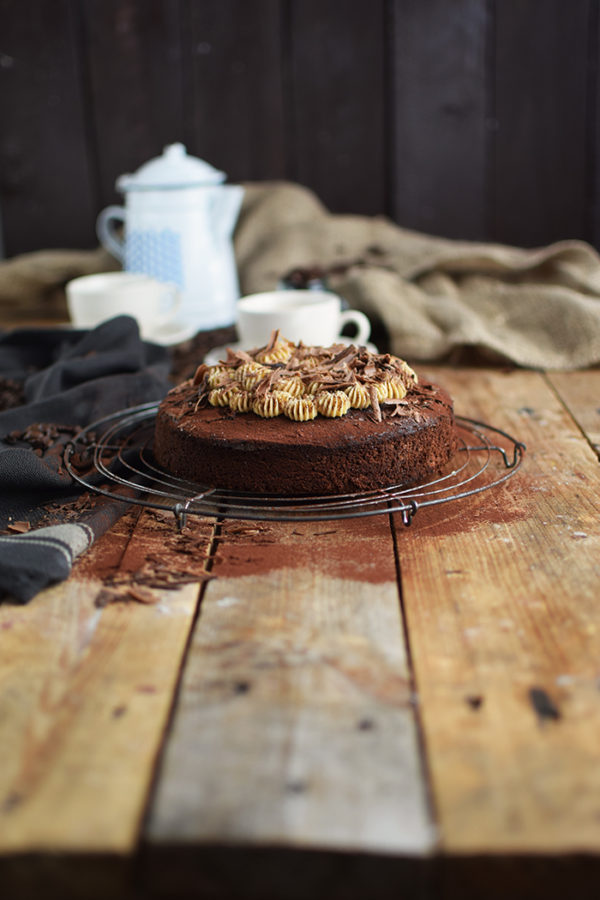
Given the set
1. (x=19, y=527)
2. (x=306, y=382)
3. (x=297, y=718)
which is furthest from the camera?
(x=306, y=382)

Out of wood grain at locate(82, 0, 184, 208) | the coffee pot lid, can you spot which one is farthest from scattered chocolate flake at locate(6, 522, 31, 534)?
wood grain at locate(82, 0, 184, 208)

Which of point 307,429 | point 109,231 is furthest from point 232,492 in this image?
point 109,231

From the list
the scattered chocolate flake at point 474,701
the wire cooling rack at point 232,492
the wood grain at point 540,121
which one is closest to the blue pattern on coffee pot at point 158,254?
the wire cooling rack at point 232,492

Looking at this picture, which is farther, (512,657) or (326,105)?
(326,105)

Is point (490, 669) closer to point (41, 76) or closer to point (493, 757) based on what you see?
point (493, 757)

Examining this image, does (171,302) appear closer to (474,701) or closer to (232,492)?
(232,492)

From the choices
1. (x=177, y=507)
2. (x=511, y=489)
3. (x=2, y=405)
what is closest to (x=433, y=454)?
(x=511, y=489)

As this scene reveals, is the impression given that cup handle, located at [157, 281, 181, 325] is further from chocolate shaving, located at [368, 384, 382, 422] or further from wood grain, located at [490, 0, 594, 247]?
wood grain, located at [490, 0, 594, 247]
